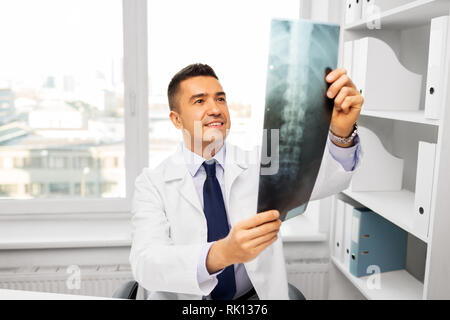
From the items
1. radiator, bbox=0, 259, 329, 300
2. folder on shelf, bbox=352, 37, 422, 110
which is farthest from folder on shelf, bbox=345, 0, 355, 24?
radiator, bbox=0, 259, 329, 300

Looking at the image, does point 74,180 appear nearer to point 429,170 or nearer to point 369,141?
point 369,141

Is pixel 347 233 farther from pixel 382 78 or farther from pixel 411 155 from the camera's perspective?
pixel 382 78

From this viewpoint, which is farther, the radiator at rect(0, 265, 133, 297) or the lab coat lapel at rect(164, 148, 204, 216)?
the radiator at rect(0, 265, 133, 297)

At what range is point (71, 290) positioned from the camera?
1.58 metres

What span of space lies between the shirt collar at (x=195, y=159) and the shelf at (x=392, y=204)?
19.7 inches

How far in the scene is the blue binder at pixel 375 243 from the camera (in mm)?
1259

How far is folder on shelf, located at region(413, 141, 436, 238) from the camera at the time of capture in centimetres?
89

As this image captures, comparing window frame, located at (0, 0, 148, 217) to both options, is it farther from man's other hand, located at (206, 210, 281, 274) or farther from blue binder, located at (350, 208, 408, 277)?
man's other hand, located at (206, 210, 281, 274)

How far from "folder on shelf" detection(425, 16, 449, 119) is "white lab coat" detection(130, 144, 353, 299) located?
258mm

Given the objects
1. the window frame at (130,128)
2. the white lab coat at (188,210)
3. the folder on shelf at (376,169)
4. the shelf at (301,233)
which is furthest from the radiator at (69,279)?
the folder on shelf at (376,169)

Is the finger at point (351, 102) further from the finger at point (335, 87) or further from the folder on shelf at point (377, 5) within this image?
the folder on shelf at point (377, 5)
